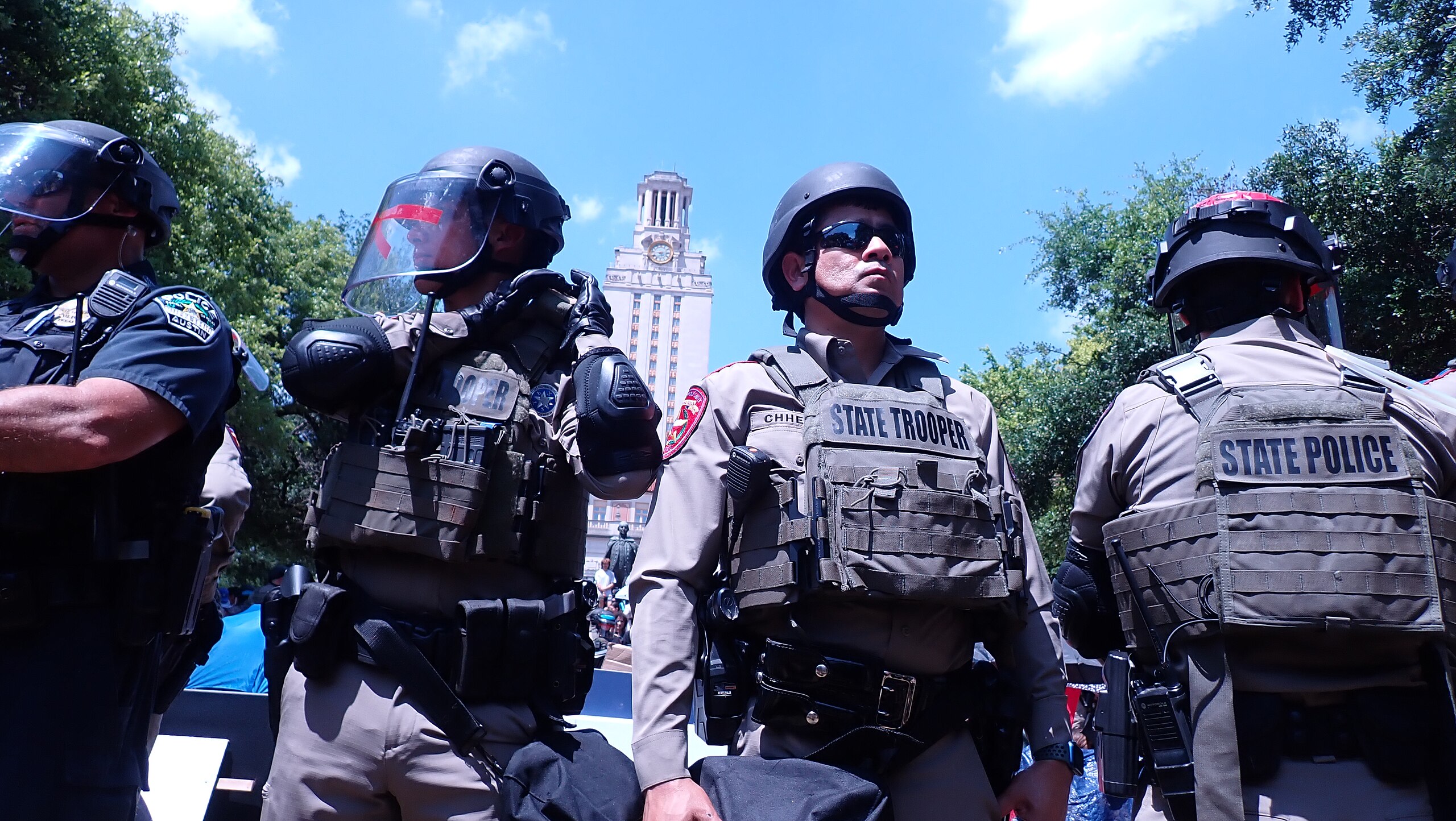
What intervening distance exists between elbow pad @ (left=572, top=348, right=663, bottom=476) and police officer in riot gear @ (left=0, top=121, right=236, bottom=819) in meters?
1.05

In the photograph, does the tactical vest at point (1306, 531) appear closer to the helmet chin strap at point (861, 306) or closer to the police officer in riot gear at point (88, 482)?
the helmet chin strap at point (861, 306)

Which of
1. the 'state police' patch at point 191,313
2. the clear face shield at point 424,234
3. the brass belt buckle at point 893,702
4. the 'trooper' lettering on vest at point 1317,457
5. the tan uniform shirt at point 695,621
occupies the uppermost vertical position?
the clear face shield at point 424,234

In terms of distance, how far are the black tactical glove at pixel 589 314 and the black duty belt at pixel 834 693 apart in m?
1.05

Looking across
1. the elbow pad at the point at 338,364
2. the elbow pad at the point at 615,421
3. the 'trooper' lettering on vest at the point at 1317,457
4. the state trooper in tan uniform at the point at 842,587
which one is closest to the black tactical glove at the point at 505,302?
the elbow pad at the point at 338,364

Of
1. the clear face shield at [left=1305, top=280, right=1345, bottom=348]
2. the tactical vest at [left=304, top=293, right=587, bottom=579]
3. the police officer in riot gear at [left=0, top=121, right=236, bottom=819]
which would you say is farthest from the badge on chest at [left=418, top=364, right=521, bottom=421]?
the clear face shield at [left=1305, top=280, right=1345, bottom=348]

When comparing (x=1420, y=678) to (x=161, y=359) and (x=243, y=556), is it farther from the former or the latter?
(x=243, y=556)

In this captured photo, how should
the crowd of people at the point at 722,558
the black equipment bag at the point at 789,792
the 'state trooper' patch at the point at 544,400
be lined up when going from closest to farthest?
the black equipment bag at the point at 789,792 → the crowd of people at the point at 722,558 → the 'state trooper' patch at the point at 544,400

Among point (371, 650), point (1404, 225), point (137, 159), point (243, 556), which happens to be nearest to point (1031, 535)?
point (371, 650)

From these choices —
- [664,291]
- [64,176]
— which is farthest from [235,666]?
[664,291]

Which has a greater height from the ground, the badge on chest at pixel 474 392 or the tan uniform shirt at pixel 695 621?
the badge on chest at pixel 474 392

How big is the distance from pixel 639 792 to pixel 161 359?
166 cm

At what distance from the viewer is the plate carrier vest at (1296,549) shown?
8.34ft

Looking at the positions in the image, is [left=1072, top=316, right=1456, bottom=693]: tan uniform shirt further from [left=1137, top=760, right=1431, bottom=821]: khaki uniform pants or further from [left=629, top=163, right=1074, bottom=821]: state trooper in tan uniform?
[left=629, top=163, right=1074, bottom=821]: state trooper in tan uniform

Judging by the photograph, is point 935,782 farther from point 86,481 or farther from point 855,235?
point 86,481
